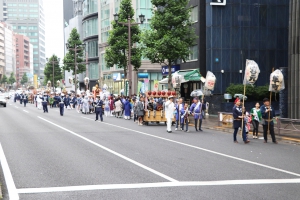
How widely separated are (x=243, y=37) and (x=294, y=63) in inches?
514

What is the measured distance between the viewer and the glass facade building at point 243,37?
39.7 metres

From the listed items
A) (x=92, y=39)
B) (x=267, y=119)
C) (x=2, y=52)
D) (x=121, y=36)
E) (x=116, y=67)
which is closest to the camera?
(x=267, y=119)

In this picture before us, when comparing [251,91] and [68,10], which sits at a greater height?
[68,10]

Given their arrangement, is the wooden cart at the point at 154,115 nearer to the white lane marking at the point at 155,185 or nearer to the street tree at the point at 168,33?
the street tree at the point at 168,33

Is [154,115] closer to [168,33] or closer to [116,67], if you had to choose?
[168,33]

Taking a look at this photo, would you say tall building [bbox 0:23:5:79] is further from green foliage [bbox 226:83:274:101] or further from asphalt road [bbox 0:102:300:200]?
asphalt road [bbox 0:102:300:200]

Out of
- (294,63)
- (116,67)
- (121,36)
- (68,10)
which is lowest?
(294,63)

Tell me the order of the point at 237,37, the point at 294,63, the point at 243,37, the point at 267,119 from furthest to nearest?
1. the point at 243,37
2. the point at 237,37
3. the point at 294,63
4. the point at 267,119

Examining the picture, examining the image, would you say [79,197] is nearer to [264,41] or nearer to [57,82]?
[264,41]

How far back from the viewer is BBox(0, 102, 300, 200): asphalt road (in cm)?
852

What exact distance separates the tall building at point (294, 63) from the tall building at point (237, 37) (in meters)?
11.8

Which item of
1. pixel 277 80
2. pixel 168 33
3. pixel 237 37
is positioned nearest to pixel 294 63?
pixel 277 80

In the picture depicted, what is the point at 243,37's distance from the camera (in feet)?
133

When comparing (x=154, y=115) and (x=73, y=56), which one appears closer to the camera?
(x=154, y=115)
